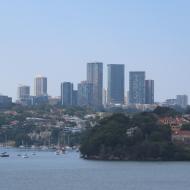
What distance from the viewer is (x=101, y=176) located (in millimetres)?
69500

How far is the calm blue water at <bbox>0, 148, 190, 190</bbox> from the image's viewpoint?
59.7 metres

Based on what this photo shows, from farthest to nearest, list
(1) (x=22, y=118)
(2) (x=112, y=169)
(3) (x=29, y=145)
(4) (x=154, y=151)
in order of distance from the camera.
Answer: (1) (x=22, y=118) < (3) (x=29, y=145) < (4) (x=154, y=151) < (2) (x=112, y=169)

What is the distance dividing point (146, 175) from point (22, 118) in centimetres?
12263

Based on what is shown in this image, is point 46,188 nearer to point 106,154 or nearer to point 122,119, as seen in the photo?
point 106,154

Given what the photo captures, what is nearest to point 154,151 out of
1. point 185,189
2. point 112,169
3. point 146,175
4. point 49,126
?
point 112,169

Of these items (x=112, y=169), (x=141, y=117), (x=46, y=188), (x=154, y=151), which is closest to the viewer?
(x=46, y=188)

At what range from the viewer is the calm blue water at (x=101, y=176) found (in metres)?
59.7

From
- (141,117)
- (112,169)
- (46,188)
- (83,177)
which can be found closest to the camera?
(46,188)

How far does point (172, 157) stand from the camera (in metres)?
93.6

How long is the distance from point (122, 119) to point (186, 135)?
302 inches

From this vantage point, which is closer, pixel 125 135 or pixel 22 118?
pixel 125 135

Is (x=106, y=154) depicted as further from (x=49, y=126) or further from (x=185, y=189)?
(x=49, y=126)

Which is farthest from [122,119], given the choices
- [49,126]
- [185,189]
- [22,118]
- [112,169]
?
[22,118]

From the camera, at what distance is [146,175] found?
7044 cm
